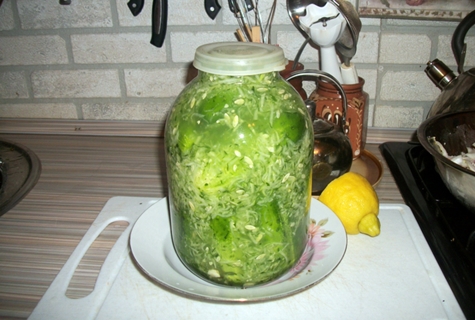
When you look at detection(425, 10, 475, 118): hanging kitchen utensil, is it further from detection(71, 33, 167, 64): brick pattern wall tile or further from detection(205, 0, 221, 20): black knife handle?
detection(71, 33, 167, 64): brick pattern wall tile

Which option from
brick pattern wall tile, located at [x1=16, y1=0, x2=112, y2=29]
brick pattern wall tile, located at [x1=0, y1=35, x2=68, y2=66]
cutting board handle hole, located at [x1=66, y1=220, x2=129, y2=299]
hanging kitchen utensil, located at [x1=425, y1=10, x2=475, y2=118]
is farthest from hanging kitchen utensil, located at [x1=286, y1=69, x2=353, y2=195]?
brick pattern wall tile, located at [x1=0, y1=35, x2=68, y2=66]

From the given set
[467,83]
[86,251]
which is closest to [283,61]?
[86,251]

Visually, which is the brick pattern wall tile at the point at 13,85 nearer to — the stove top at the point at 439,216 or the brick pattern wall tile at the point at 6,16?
the brick pattern wall tile at the point at 6,16

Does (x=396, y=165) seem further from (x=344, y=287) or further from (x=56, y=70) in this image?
(x=56, y=70)

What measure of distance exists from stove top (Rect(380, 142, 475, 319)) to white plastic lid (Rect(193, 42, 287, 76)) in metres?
0.35

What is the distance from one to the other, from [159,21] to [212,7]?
0.40 ft

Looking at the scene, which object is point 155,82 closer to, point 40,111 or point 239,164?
point 40,111

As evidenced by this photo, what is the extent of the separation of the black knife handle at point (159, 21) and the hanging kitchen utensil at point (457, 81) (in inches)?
22.4

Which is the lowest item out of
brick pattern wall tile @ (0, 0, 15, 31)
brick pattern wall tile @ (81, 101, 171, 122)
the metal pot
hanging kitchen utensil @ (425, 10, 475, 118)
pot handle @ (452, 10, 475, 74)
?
brick pattern wall tile @ (81, 101, 171, 122)

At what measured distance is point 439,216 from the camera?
0.67 meters

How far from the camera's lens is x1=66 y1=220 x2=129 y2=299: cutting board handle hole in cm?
56

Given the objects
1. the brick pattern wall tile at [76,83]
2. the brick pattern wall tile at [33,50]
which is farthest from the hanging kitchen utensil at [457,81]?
the brick pattern wall tile at [33,50]

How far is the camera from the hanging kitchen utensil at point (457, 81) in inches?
31.5

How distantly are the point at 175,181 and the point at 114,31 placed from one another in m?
0.64
